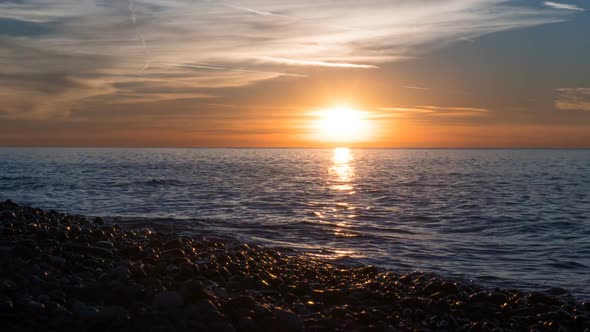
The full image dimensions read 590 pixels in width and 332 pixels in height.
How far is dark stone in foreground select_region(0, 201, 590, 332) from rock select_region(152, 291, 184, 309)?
14 mm

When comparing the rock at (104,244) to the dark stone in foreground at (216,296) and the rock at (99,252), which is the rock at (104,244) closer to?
the dark stone in foreground at (216,296)

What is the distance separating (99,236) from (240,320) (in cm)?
628

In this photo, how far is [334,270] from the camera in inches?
439

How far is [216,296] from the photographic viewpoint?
24.8 ft

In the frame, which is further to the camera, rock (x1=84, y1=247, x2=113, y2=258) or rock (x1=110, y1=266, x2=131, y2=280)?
rock (x1=84, y1=247, x2=113, y2=258)

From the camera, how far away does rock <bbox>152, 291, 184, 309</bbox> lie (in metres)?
6.86

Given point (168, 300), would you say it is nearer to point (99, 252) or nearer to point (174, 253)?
point (99, 252)

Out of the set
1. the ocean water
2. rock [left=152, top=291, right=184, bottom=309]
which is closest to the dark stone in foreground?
rock [left=152, top=291, right=184, bottom=309]

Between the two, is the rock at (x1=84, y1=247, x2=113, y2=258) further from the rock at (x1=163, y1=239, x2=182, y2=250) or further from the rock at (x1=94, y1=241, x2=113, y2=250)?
the rock at (x1=163, y1=239, x2=182, y2=250)

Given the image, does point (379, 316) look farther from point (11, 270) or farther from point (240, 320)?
point (11, 270)

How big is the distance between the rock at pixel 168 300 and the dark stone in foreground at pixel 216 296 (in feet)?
0.05

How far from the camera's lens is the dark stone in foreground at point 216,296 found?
6380 mm

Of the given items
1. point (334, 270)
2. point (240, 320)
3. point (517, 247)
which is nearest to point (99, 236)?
point (334, 270)

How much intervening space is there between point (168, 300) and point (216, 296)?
0.83 m
